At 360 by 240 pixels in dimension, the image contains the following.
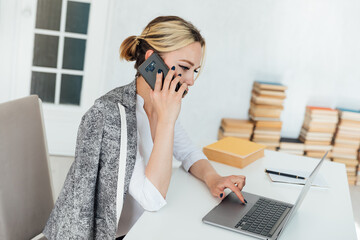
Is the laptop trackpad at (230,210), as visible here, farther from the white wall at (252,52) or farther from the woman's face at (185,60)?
the white wall at (252,52)

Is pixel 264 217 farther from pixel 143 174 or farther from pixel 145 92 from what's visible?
pixel 145 92

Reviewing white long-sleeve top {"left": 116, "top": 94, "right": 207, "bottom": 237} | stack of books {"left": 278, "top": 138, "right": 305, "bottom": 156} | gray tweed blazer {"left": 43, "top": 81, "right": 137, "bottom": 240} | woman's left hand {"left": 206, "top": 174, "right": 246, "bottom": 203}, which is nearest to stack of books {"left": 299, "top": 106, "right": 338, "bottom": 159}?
stack of books {"left": 278, "top": 138, "right": 305, "bottom": 156}

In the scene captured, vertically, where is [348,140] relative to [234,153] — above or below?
below

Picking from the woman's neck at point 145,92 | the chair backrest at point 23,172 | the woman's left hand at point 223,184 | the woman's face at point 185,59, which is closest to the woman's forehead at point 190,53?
the woman's face at point 185,59

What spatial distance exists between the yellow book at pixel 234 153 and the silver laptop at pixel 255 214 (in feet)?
0.96

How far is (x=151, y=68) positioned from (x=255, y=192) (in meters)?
0.57

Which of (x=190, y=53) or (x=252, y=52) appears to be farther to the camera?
(x=252, y=52)

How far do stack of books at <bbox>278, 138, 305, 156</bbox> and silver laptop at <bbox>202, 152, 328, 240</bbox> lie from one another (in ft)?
7.48

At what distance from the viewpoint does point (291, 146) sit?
144 inches

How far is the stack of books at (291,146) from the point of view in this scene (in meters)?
3.62

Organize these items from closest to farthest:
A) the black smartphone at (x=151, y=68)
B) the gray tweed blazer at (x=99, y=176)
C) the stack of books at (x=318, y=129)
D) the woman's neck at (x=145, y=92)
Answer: the gray tweed blazer at (x=99, y=176), the black smartphone at (x=151, y=68), the woman's neck at (x=145, y=92), the stack of books at (x=318, y=129)

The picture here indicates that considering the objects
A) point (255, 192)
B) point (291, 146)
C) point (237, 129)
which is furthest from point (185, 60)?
point (291, 146)

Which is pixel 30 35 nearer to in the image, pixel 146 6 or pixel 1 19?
pixel 1 19

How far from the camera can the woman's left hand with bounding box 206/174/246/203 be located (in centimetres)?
138
